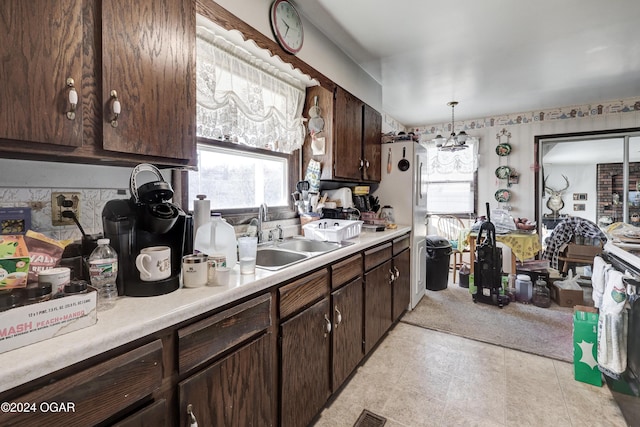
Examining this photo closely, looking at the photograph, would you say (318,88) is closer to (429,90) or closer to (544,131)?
(429,90)

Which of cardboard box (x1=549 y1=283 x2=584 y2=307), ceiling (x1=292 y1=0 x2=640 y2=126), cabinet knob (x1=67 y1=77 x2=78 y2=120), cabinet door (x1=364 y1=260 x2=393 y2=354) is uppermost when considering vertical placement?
ceiling (x1=292 y1=0 x2=640 y2=126)

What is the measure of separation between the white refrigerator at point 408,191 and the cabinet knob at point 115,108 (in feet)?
8.42

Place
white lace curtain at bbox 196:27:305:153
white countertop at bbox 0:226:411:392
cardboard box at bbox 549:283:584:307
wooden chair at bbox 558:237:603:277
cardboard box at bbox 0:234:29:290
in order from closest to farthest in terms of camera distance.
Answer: white countertop at bbox 0:226:411:392
cardboard box at bbox 0:234:29:290
white lace curtain at bbox 196:27:305:153
cardboard box at bbox 549:283:584:307
wooden chair at bbox 558:237:603:277

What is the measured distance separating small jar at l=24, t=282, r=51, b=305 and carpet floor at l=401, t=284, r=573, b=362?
2713mm

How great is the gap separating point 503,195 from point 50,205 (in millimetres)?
5136

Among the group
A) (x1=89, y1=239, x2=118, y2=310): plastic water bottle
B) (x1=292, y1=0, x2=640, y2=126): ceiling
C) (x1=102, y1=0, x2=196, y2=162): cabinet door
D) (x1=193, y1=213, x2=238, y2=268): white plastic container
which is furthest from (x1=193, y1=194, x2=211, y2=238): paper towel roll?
(x1=292, y1=0, x2=640, y2=126): ceiling

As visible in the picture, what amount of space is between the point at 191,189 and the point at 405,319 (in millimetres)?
2273

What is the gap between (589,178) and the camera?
4.31 metres

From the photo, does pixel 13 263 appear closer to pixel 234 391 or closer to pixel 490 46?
pixel 234 391

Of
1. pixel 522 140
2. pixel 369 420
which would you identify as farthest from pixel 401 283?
pixel 522 140

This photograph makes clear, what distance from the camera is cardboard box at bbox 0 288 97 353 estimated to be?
624 millimetres

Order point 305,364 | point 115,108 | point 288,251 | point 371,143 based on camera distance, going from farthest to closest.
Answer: point 371,143
point 288,251
point 305,364
point 115,108

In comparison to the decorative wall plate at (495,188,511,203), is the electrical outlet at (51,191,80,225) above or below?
below

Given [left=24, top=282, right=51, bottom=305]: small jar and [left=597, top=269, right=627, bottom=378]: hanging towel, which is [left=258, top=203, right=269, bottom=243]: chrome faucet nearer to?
[left=24, top=282, right=51, bottom=305]: small jar
